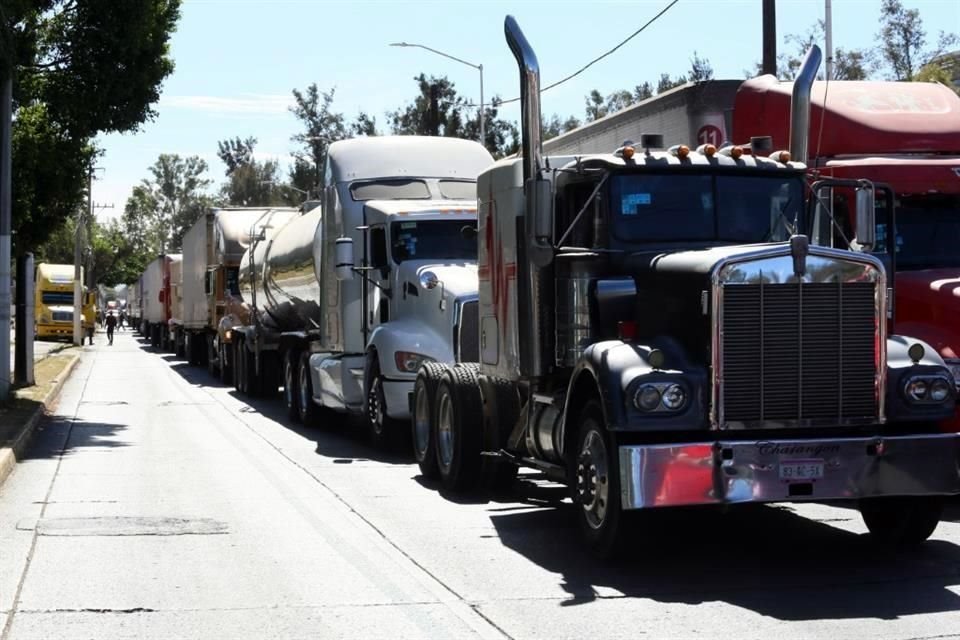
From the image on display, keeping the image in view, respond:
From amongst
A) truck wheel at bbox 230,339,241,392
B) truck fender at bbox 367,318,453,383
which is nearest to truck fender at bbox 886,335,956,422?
truck fender at bbox 367,318,453,383

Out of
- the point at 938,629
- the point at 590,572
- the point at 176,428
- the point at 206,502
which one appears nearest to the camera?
the point at 938,629

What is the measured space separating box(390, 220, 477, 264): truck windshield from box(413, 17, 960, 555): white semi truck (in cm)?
580

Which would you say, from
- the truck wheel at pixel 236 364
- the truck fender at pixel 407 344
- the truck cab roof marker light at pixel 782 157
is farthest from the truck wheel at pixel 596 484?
the truck wheel at pixel 236 364

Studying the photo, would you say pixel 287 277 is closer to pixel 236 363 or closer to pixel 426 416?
pixel 236 363

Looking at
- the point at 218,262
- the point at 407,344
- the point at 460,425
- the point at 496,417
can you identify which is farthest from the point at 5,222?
the point at 496,417

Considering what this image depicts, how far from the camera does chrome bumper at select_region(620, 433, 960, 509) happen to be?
27.8 ft

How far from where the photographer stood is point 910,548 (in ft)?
32.1

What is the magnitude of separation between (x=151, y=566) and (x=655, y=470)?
11.2ft

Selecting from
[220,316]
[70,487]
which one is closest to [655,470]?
[70,487]

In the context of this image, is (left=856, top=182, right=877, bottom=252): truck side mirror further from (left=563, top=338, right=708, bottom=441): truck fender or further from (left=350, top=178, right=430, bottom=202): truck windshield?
(left=350, top=178, right=430, bottom=202): truck windshield

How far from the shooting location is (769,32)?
71.2 ft

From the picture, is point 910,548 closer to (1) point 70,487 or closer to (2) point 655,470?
(2) point 655,470

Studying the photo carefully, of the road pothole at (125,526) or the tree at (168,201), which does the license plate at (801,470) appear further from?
the tree at (168,201)

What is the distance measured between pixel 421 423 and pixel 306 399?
7.17m
